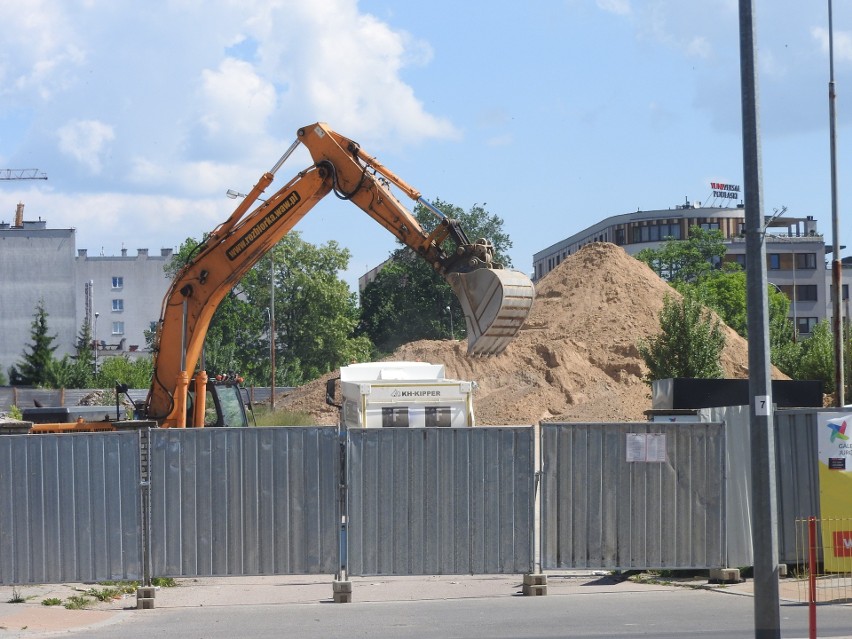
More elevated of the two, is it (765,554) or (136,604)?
(765,554)

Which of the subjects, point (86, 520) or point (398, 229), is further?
point (398, 229)

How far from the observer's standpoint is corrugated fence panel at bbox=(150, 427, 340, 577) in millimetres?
12953

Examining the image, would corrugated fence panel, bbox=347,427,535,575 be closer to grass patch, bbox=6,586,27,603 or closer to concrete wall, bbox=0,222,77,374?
grass patch, bbox=6,586,27,603

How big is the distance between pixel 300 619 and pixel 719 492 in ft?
16.8

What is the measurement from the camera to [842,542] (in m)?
13.3

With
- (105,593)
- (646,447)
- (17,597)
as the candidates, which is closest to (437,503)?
(646,447)

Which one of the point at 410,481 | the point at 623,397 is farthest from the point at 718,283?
the point at 410,481

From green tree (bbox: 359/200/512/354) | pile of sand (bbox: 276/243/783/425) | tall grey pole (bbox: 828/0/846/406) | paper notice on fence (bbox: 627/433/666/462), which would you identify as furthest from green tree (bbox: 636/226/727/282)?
paper notice on fence (bbox: 627/433/666/462)

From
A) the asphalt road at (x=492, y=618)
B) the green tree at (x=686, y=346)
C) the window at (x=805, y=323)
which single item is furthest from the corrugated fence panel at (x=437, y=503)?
the window at (x=805, y=323)

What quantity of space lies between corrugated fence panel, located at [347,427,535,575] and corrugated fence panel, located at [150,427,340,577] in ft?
1.07

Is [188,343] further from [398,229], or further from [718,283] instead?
[718,283]

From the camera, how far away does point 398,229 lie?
61.5ft

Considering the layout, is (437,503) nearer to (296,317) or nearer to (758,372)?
(758,372)

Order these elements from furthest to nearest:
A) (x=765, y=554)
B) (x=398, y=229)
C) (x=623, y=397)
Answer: (x=623, y=397)
(x=398, y=229)
(x=765, y=554)
